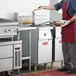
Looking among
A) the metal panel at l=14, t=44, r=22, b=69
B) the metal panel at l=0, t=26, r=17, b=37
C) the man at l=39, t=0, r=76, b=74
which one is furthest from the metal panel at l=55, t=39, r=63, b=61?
the man at l=39, t=0, r=76, b=74

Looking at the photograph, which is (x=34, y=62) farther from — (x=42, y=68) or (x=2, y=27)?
(x=2, y=27)

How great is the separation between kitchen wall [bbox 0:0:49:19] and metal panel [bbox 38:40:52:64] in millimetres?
857

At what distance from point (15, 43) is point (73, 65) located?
3.94 ft

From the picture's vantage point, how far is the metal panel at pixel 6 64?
5324mm

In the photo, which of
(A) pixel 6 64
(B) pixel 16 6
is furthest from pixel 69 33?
(B) pixel 16 6

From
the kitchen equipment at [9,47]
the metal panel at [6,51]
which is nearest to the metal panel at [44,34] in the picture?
the kitchen equipment at [9,47]

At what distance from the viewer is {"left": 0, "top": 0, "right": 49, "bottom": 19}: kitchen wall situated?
19.8 feet

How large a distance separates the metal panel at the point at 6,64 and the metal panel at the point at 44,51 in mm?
656

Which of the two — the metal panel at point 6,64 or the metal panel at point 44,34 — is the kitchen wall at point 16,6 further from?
the metal panel at point 6,64

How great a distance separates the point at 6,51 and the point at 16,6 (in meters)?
1.20

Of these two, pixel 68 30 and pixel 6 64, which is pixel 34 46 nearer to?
pixel 6 64

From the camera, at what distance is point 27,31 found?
587cm

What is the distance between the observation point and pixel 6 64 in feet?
17.6

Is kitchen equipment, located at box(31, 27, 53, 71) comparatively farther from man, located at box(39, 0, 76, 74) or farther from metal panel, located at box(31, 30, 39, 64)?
man, located at box(39, 0, 76, 74)
